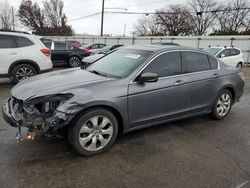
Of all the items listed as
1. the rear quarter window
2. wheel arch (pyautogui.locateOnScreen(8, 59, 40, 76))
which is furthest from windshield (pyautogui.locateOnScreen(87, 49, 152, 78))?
the rear quarter window

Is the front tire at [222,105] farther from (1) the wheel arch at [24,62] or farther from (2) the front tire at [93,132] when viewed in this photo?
(1) the wheel arch at [24,62]

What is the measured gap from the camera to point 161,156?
131 inches

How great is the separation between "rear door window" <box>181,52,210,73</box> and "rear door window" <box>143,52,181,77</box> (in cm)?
14

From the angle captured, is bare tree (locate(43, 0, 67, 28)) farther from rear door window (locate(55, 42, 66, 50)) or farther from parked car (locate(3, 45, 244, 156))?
parked car (locate(3, 45, 244, 156))

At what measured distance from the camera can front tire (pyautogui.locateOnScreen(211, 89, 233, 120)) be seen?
474cm

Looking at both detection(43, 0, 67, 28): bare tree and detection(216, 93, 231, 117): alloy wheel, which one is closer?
detection(216, 93, 231, 117): alloy wheel

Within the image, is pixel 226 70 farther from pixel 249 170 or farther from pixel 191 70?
pixel 249 170

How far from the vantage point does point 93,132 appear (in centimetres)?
324

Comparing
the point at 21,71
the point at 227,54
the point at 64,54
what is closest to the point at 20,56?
the point at 21,71

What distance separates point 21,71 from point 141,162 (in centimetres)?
572

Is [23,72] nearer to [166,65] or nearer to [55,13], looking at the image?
[166,65]

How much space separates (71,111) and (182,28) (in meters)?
50.4

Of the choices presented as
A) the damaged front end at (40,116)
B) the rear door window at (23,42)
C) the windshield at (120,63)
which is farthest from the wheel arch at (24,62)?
the damaged front end at (40,116)

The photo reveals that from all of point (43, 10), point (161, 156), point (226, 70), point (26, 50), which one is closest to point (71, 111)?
point (161, 156)
